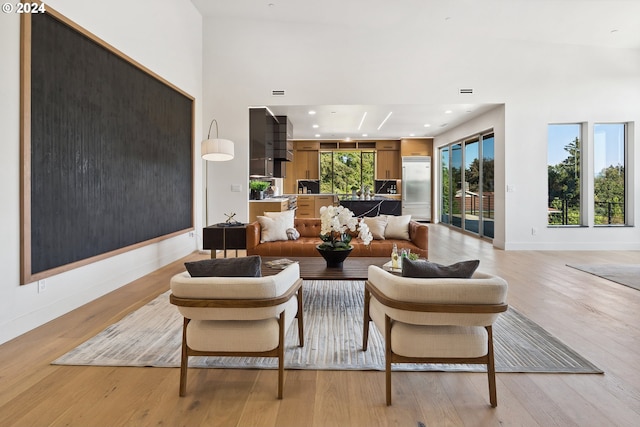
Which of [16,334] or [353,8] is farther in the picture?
[353,8]

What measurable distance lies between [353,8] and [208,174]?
146 inches

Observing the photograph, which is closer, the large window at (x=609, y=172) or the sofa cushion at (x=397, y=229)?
the sofa cushion at (x=397, y=229)

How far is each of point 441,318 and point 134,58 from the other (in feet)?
14.6

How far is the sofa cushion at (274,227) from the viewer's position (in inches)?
185

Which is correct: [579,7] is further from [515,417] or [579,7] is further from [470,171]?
[515,417]

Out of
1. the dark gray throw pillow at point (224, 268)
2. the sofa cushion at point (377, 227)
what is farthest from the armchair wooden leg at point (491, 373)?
the sofa cushion at point (377, 227)

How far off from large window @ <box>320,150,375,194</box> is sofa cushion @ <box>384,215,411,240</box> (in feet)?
23.5

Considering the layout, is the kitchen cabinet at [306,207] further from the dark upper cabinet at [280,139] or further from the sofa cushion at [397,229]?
the sofa cushion at [397,229]

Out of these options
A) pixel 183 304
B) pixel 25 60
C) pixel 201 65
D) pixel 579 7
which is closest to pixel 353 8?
pixel 201 65

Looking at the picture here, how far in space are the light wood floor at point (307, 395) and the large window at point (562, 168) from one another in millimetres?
4491

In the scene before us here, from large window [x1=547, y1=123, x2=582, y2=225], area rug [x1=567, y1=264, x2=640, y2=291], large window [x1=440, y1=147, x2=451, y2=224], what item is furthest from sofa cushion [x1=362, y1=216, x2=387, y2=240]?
large window [x1=440, y1=147, x2=451, y2=224]

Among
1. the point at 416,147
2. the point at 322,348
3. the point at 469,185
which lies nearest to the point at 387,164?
the point at 416,147

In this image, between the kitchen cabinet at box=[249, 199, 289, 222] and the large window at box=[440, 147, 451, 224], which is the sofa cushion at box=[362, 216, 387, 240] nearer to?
the kitchen cabinet at box=[249, 199, 289, 222]

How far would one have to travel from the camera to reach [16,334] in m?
2.72
